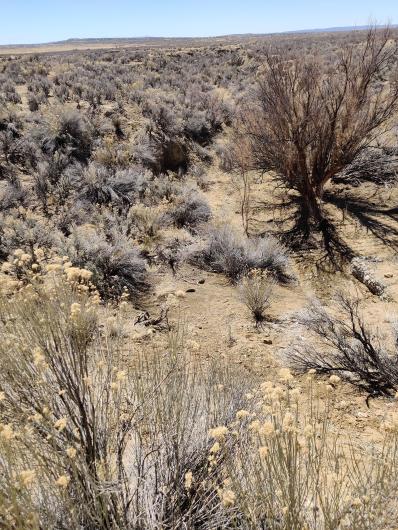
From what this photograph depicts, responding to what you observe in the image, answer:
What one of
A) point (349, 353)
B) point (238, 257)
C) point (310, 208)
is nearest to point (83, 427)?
point (349, 353)

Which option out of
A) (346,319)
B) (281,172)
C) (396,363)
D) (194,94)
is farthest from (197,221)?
(194,94)

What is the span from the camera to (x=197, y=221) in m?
8.40

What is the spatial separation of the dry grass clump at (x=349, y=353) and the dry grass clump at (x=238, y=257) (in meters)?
1.41

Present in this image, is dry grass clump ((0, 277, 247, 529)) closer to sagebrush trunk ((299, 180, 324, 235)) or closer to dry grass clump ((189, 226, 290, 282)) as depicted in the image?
dry grass clump ((189, 226, 290, 282))

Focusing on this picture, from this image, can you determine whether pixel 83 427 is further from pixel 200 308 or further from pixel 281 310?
pixel 281 310

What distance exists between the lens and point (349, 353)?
4512mm

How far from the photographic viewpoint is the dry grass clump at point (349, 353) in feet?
13.6

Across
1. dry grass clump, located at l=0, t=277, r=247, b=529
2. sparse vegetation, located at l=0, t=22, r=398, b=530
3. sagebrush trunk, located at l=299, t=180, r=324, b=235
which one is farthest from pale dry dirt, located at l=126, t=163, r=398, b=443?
dry grass clump, located at l=0, t=277, r=247, b=529

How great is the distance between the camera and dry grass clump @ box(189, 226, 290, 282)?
21.2 ft

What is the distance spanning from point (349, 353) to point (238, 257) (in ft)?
8.20

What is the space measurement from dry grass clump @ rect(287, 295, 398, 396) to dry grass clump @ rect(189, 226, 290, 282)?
1407 mm

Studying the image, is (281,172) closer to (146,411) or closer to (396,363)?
(396,363)

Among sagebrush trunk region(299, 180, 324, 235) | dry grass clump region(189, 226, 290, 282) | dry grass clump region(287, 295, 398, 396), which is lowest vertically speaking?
dry grass clump region(287, 295, 398, 396)

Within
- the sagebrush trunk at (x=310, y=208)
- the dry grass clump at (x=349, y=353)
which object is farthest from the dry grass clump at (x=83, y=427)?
the sagebrush trunk at (x=310, y=208)
